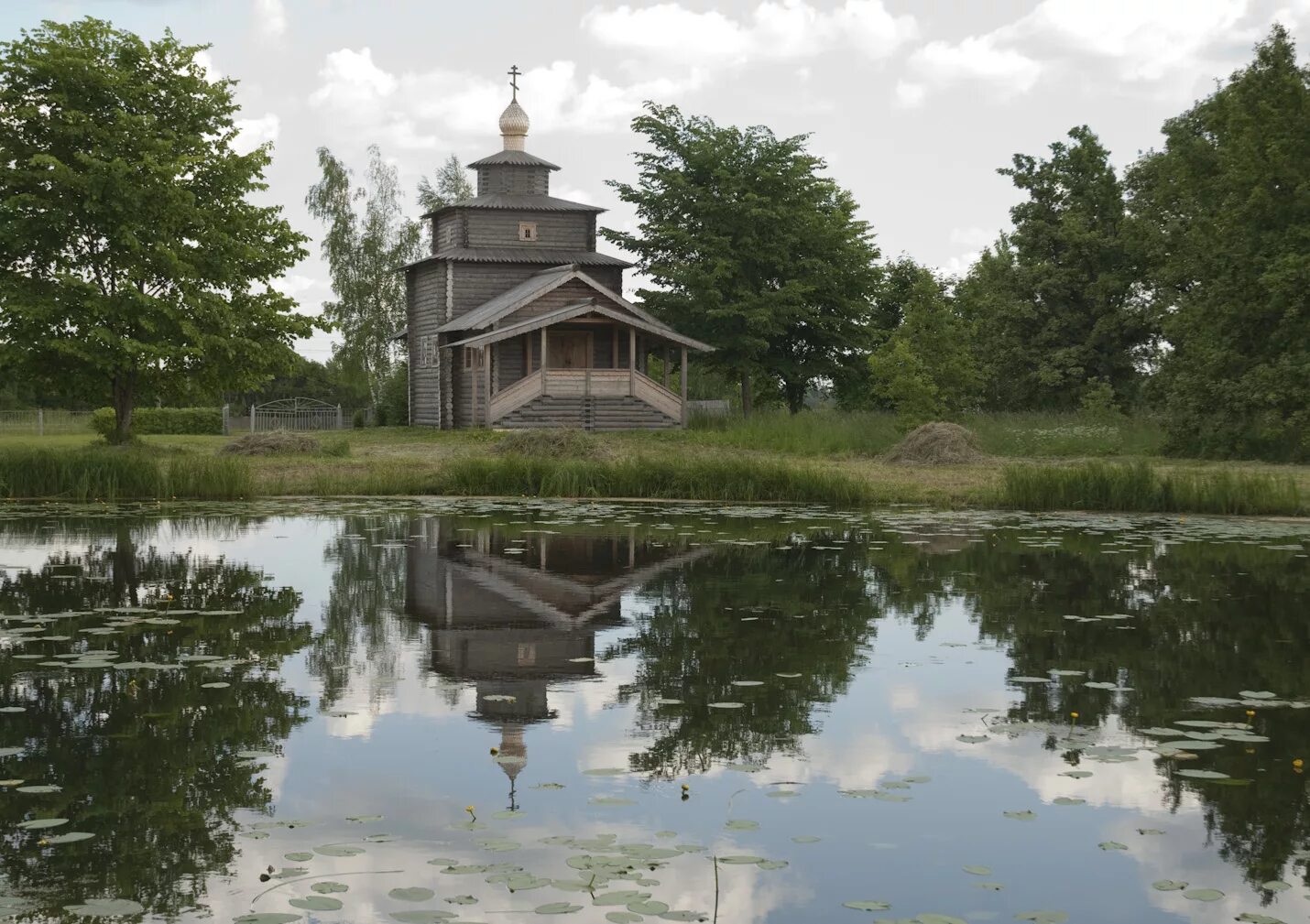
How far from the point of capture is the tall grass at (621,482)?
21.9 metres

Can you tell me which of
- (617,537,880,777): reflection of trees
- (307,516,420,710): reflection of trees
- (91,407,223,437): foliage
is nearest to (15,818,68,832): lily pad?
(307,516,420,710): reflection of trees

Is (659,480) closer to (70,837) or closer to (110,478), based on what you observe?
(110,478)

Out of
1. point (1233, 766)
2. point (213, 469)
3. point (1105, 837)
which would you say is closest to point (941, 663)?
point (1233, 766)

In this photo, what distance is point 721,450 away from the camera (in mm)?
33156

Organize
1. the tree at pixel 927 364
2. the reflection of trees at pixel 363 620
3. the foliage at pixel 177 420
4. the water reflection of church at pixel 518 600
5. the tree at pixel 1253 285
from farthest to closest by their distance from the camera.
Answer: the foliage at pixel 177 420, the tree at pixel 927 364, the tree at pixel 1253 285, the reflection of trees at pixel 363 620, the water reflection of church at pixel 518 600

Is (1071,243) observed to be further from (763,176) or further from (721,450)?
(721,450)

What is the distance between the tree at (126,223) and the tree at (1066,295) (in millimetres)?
23497

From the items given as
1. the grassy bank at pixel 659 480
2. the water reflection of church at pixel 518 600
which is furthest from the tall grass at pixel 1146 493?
the water reflection of church at pixel 518 600

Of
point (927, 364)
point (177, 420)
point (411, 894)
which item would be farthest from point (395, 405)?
point (411, 894)

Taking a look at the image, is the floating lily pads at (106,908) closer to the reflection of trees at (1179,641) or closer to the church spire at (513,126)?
the reflection of trees at (1179,641)

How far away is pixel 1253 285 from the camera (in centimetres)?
3081

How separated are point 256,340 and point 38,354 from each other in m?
4.46

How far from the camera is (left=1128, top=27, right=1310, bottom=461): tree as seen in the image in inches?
1168

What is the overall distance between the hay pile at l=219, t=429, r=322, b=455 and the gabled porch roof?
9.22 metres
